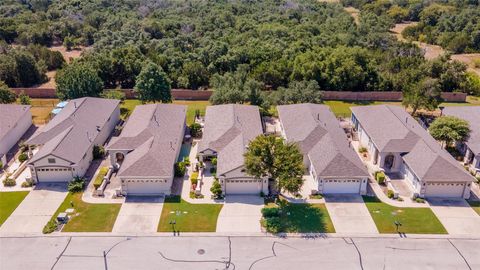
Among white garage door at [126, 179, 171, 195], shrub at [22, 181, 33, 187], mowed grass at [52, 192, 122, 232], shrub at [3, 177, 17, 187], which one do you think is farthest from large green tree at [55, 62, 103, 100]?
white garage door at [126, 179, 171, 195]

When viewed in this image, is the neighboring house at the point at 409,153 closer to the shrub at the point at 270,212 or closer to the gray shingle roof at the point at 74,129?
the shrub at the point at 270,212

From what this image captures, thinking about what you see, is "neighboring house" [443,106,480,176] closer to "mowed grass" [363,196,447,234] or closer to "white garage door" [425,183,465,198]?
"white garage door" [425,183,465,198]

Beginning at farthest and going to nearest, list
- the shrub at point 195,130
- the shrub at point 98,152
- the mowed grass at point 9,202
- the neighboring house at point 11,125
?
the shrub at point 195,130, the neighboring house at point 11,125, the shrub at point 98,152, the mowed grass at point 9,202

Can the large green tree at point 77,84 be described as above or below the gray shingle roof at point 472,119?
above

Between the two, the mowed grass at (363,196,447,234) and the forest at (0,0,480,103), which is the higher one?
the forest at (0,0,480,103)

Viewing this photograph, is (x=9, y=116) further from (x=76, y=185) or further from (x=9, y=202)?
(x=76, y=185)

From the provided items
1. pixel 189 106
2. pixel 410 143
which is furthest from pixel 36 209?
pixel 410 143

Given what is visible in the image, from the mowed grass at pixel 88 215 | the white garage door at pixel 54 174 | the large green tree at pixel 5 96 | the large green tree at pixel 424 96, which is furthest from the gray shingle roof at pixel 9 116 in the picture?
the large green tree at pixel 424 96
